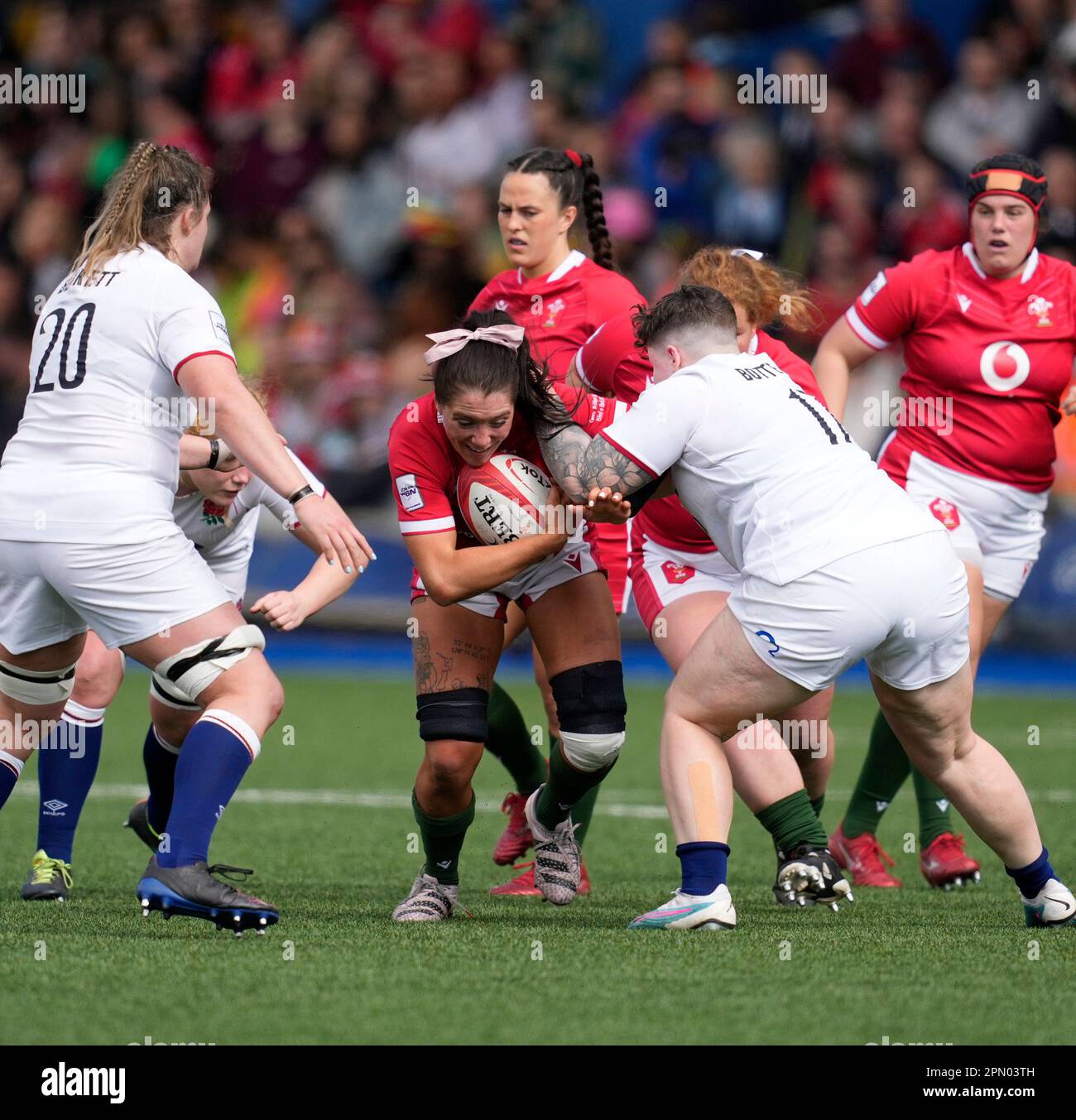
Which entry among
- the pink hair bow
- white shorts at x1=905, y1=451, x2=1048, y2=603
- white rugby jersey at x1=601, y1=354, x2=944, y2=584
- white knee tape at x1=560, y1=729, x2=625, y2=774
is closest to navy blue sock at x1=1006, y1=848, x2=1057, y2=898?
white rugby jersey at x1=601, y1=354, x2=944, y2=584

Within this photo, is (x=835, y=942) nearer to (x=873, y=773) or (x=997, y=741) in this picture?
(x=873, y=773)

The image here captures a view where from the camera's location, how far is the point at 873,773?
618 centimetres

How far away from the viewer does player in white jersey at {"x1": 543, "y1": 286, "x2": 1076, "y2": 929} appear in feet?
14.5

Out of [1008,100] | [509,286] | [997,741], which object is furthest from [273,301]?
[509,286]

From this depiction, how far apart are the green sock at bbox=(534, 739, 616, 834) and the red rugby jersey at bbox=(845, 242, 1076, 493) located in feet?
6.32

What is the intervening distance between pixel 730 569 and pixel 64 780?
7.23 ft

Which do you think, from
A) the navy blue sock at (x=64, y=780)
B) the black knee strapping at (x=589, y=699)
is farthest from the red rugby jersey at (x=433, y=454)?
the navy blue sock at (x=64, y=780)

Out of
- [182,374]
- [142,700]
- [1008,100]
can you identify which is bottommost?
[142,700]

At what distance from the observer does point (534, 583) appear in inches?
201

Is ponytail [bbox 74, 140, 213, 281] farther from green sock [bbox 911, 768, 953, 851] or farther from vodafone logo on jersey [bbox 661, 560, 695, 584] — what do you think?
green sock [bbox 911, 768, 953, 851]

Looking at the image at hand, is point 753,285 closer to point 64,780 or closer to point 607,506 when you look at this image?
point 607,506

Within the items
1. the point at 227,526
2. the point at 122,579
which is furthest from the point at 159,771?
the point at 122,579

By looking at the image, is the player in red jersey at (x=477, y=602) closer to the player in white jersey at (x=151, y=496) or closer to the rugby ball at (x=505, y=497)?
the rugby ball at (x=505, y=497)

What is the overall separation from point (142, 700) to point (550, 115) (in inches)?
239
